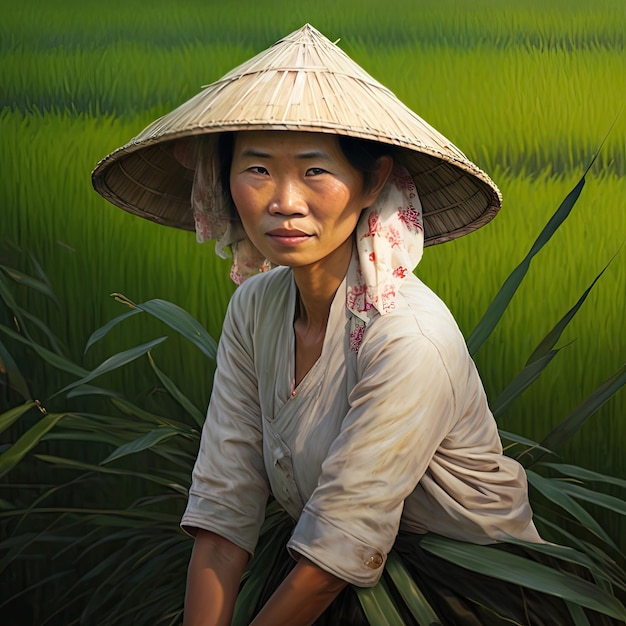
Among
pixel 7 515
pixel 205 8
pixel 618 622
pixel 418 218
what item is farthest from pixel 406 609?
pixel 205 8

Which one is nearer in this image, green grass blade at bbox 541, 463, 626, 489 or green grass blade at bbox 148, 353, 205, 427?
green grass blade at bbox 541, 463, 626, 489

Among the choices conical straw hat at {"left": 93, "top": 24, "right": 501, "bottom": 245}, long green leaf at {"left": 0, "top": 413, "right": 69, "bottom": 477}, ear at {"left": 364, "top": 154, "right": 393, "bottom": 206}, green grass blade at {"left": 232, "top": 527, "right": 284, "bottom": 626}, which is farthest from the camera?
long green leaf at {"left": 0, "top": 413, "right": 69, "bottom": 477}

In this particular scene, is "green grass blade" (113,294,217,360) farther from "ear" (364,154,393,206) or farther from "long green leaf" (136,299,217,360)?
"ear" (364,154,393,206)

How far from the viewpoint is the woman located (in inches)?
49.6

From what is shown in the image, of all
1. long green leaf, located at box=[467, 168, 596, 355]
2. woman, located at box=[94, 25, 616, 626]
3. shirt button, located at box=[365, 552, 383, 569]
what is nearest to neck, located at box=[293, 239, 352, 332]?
woman, located at box=[94, 25, 616, 626]

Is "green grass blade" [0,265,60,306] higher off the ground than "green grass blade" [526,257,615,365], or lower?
lower

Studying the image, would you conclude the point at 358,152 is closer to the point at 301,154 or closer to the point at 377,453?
the point at 301,154

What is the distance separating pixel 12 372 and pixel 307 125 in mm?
995

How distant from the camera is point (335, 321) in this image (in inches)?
53.1

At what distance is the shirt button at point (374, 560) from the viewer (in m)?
1.28

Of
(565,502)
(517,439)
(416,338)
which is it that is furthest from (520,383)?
(416,338)

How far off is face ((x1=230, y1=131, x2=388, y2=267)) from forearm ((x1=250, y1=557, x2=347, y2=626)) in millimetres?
385

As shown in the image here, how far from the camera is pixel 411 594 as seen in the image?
4.57 ft

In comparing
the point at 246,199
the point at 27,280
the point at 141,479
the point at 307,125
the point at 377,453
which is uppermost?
the point at 307,125
